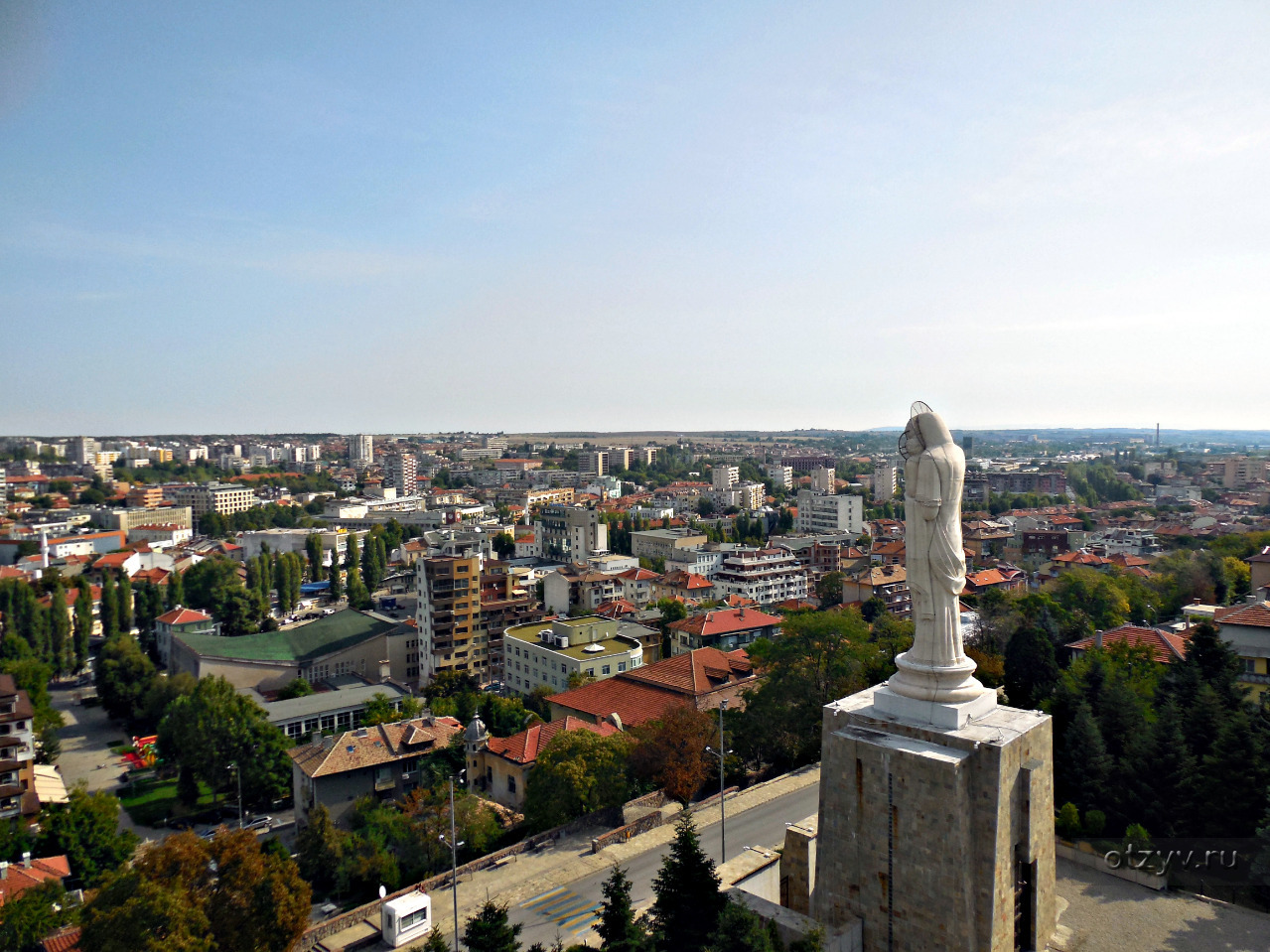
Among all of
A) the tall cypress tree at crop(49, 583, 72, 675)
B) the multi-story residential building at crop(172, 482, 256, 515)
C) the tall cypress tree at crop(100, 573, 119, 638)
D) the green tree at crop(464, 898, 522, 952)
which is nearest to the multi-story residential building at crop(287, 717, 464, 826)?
the green tree at crop(464, 898, 522, 952)

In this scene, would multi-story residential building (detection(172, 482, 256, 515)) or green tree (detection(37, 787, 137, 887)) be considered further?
multi-story residential building (detection(172, 482, 256, 515))

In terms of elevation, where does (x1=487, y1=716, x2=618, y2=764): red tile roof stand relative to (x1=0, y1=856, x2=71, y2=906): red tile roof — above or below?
above

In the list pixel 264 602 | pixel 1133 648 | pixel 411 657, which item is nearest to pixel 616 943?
pixel 1133 648

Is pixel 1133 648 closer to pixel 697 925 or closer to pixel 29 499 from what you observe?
pixel 697 925

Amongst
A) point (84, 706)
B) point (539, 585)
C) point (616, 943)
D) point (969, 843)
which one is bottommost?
point (84, 706)

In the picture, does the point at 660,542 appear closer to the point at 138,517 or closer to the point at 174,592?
the point at 174,592

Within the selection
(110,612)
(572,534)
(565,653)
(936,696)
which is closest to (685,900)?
(936,696)

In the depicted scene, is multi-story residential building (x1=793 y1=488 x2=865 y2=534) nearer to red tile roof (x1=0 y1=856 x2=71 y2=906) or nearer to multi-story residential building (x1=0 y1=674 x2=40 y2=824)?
multi-story residential building (x1=0 y1=674 x2=40 y2=824)
